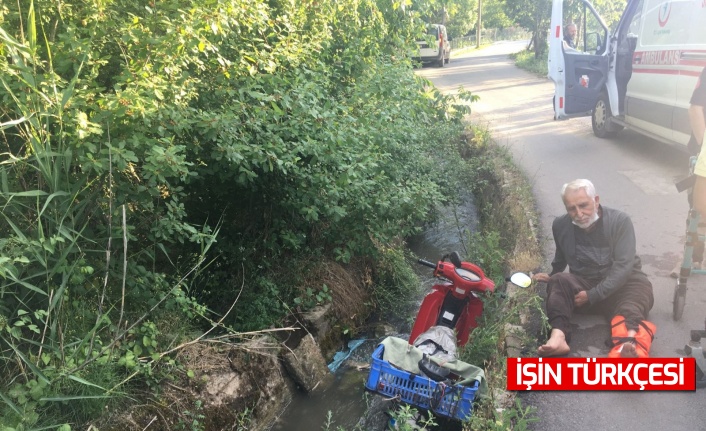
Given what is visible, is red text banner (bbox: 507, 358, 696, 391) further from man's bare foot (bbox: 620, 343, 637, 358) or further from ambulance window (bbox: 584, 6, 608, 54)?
ambulance window (bbox: 584, 6, 608, 54)

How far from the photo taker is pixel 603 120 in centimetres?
1062

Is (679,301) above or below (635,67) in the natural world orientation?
below

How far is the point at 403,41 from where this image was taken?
785 centimetres

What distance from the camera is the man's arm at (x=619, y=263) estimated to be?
429cm

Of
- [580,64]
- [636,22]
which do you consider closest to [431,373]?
[636,22]

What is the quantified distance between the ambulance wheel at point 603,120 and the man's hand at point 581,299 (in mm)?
7056

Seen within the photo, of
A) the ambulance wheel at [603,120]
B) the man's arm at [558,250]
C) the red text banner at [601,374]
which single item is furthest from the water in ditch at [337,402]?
the ambulance wheel at [603,120]

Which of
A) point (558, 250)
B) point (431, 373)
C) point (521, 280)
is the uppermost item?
point (521, 280)

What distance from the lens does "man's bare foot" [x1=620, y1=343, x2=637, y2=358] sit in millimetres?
3848

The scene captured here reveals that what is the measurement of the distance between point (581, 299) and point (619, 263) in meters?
0.39

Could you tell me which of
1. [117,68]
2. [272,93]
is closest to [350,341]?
[272,93]

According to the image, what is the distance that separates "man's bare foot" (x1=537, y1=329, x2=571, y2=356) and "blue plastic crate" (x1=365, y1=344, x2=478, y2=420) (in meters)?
0.89

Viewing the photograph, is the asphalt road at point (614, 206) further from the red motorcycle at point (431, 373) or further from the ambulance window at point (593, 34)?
the ambulance window at point (593, 34)

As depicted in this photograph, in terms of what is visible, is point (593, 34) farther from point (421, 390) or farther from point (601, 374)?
point (421, 390)
